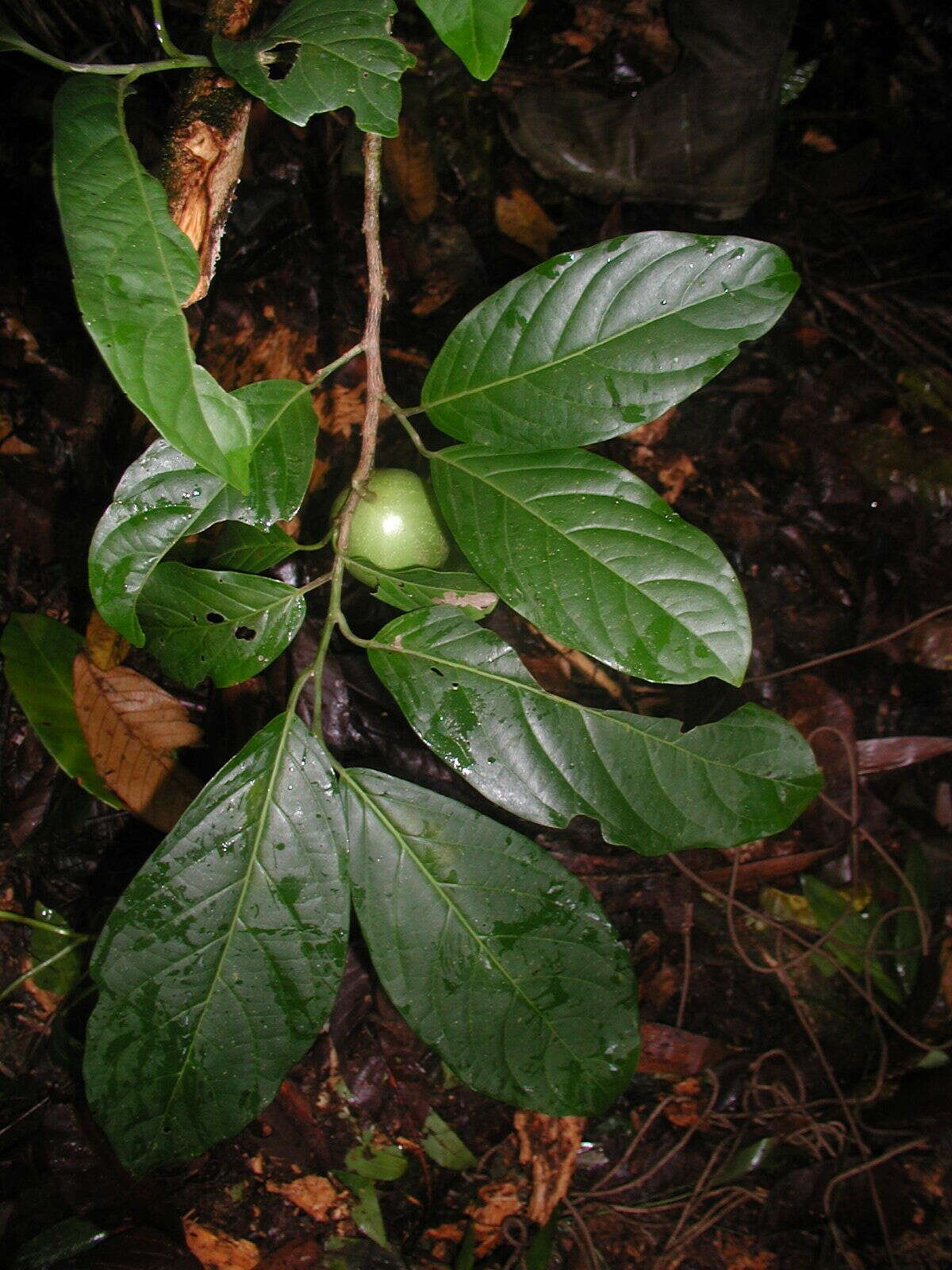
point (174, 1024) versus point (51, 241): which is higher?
point (51, 241)

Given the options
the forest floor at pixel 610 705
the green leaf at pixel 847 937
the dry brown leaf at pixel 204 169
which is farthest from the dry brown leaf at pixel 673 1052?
the dry brown leaf at pixel 204 169

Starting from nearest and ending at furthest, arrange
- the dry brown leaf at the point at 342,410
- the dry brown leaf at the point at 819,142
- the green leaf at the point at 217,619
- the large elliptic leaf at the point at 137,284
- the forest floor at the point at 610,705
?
the large elliptic leaf at the point at 137,284 → the green leaf at the point at 217,619 → the forest floor at the point at 610,705 → the dry brown leaf at the point at 342,410 → the dry brown leaf at the point at 819,142

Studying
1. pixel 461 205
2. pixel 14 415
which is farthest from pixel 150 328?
pixel 461 205

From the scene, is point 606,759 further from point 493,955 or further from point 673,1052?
point 673,1052

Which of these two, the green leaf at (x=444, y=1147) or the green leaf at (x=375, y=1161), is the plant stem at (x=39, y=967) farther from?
the green leaf at (x=444, y=1147)

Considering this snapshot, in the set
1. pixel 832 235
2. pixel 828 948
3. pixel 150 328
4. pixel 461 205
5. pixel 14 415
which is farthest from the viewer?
pixel 832 235

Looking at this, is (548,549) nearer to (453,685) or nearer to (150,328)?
(453,685)
